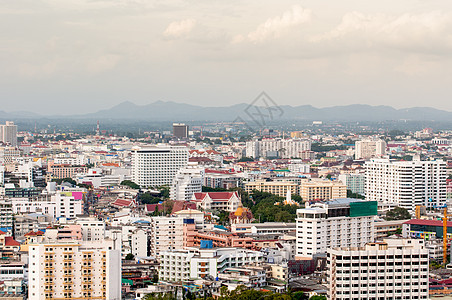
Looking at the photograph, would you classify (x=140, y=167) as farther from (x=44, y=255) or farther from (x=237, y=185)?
(x=44, y=255)

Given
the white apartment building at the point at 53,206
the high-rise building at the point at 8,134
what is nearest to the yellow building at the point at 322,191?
the white apartment building at the point at 53,206

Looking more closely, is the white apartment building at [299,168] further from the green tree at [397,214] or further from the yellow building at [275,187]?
the green tree at [397,214]

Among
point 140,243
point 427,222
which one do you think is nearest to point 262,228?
point 140,243

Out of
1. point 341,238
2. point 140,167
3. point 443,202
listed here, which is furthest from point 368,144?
point 341,238

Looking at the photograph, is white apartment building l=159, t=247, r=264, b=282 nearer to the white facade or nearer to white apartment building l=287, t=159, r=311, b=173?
the white facade

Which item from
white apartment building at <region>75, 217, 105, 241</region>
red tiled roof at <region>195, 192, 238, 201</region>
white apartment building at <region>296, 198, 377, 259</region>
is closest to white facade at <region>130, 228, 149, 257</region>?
white apartment building at <region>75, 217, 105, 241</region>
